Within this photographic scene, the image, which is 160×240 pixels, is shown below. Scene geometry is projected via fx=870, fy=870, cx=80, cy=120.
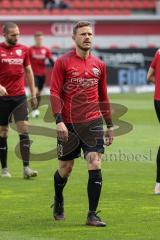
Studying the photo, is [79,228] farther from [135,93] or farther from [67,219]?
[135,93]

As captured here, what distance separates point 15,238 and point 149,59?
29.1 metres

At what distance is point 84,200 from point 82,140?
205 centimetres

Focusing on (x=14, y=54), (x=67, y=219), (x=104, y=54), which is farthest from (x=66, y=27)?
(x=67, y=219)

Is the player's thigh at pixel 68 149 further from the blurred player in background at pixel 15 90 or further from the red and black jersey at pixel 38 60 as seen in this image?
the red and black jersey at pixel 38 60

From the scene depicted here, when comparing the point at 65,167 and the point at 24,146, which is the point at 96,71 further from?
the point at 24,146

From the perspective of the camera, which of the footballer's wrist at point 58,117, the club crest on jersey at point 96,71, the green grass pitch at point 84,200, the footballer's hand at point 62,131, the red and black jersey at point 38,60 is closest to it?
the green grass pitch at point 84,200

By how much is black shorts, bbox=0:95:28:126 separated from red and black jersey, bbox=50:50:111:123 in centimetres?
395

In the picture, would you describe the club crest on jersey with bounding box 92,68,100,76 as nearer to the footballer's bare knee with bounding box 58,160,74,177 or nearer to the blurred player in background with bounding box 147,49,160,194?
the footballer's bare knee with bounding box 58,160,74,177

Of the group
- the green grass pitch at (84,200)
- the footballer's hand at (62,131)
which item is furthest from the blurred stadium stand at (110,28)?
the footballer's hand at (62,131)

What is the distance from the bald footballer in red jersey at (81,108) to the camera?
916cm

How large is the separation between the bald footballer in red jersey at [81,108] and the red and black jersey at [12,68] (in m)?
3.92

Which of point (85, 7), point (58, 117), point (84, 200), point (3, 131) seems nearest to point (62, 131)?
point (58, 117)

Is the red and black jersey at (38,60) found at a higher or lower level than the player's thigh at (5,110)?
lower

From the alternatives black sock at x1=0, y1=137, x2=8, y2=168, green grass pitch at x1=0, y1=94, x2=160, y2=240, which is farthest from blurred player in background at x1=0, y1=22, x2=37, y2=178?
green grass pitch at x1=0, y1=94, x2=160, y2=240
